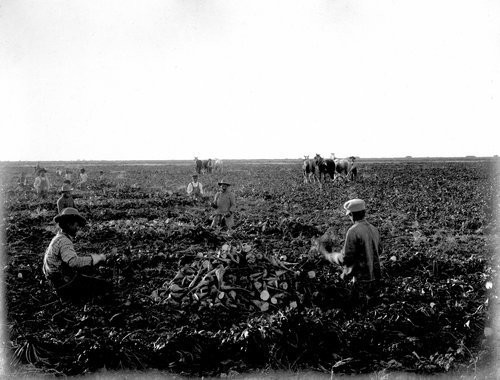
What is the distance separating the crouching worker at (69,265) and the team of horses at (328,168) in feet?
57.6

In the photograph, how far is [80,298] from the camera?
5754mm

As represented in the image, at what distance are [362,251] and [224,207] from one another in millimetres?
5441

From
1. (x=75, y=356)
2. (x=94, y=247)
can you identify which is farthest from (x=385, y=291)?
(x=94, y=247)

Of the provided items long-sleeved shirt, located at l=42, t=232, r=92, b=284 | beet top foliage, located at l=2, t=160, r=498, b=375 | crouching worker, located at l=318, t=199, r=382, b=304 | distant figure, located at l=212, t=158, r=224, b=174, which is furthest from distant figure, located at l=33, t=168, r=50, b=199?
distant figure, located at l=212, t=158, r=224, b=174

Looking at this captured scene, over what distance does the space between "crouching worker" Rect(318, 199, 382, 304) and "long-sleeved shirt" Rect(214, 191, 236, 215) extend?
4982 millimetres

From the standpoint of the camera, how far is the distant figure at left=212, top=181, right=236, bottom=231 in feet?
33.0

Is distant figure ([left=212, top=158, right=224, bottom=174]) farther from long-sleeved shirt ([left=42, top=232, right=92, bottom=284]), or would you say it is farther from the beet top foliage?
long-sleeved shirt ([left=42, top=232, right=92, bottom=284])

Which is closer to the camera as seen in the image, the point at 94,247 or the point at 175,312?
the point at 175,312

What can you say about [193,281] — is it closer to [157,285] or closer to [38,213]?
[157,285]

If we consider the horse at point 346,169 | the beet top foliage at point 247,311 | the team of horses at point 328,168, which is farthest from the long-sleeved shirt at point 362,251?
the horse at point 346,169

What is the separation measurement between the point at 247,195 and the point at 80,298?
13400 mm

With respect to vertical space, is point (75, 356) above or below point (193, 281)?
below

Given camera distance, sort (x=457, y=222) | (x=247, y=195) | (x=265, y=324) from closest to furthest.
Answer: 1. (x=265, y=324)
2. (x=457, y=222)
3. (x=247, y=195)

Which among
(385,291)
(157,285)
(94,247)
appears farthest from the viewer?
(94,247)
